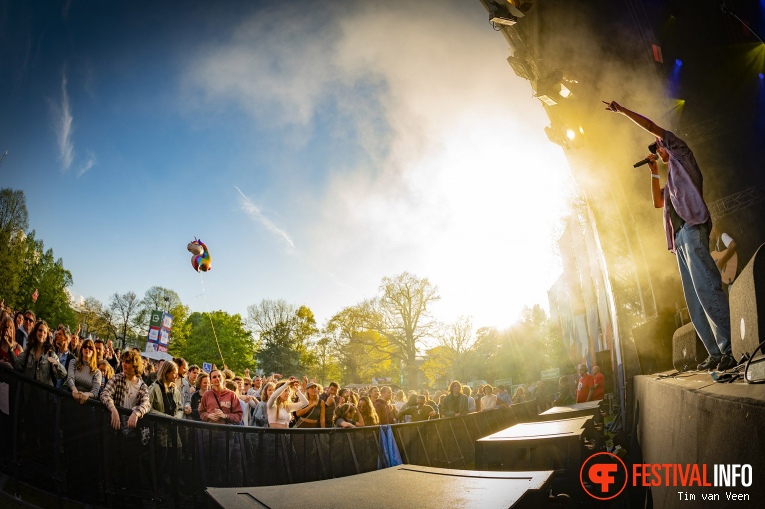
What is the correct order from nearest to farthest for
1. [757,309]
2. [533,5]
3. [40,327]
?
[757,309]
[40,327]
[533,5]

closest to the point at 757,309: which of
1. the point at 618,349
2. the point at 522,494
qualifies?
the point at 522,494

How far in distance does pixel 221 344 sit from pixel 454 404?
1805 inches

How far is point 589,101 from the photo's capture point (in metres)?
9.30

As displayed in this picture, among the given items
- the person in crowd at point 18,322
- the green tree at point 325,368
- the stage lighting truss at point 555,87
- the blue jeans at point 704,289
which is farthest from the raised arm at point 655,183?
the green tree at point 325,368

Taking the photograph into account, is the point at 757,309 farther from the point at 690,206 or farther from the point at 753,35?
the point at 753,35

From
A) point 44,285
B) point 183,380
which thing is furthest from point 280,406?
point 44,285

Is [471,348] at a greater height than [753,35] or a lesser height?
lesser

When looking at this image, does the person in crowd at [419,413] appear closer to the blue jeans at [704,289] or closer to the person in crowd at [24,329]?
the blue jeans at [704,289]

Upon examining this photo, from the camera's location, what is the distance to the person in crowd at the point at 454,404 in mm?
11086

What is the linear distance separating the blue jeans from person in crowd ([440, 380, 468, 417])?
8581mm

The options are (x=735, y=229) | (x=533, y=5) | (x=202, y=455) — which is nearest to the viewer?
(x=202, y=455)

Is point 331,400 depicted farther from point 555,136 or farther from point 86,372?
point 555,136

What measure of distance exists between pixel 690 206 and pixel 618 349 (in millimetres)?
7088

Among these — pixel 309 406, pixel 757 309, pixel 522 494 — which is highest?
pixel 757 309
